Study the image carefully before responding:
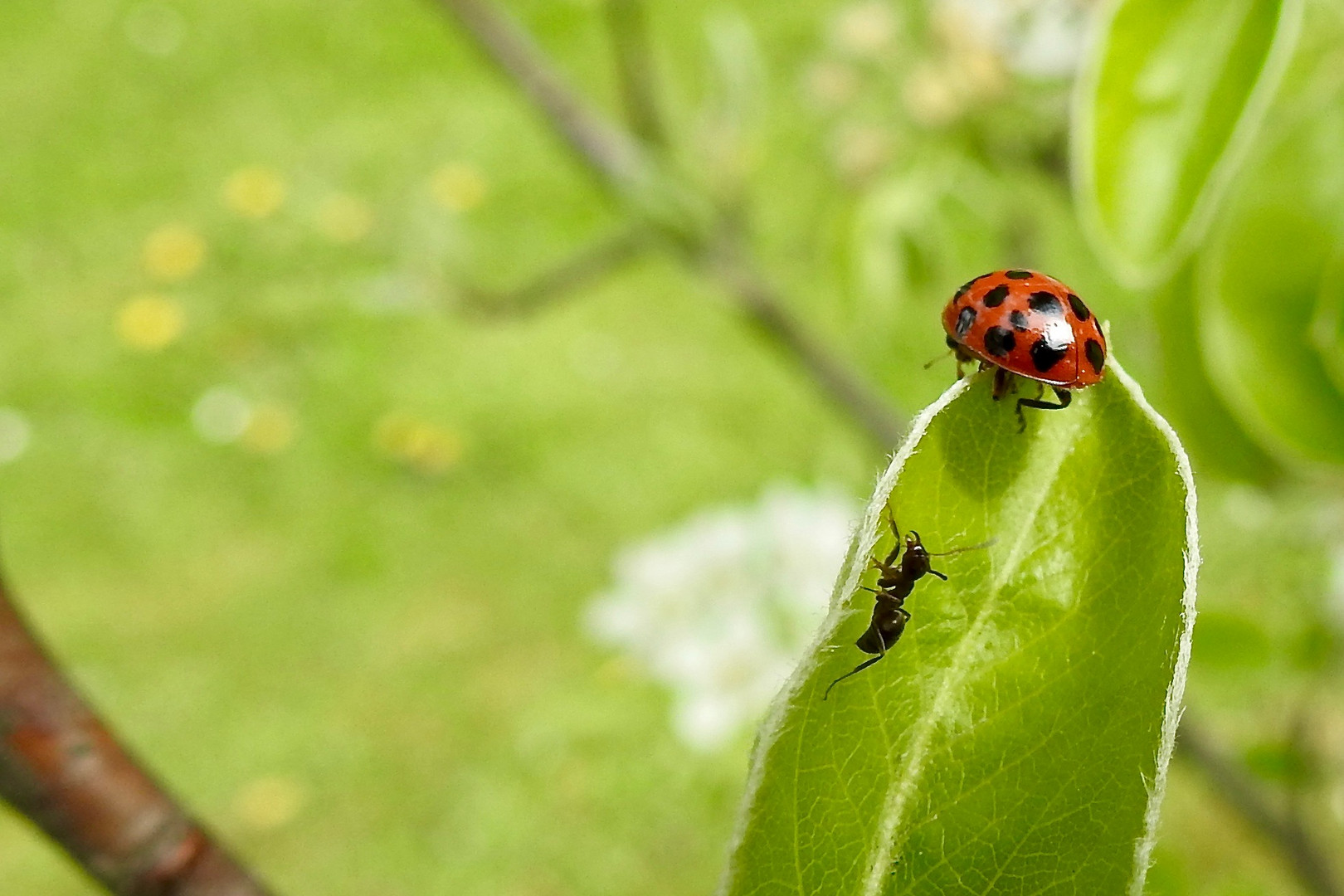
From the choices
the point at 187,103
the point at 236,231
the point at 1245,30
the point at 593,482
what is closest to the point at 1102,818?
the point at 1245,30

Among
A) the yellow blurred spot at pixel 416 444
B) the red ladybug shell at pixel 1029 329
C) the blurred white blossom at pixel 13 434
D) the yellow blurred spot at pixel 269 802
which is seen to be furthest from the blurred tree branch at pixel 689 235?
the blurred white blossom at pixel 13 434

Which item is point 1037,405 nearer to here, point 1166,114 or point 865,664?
point 865,664

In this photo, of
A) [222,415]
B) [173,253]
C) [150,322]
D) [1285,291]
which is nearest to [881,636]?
[1285,291]

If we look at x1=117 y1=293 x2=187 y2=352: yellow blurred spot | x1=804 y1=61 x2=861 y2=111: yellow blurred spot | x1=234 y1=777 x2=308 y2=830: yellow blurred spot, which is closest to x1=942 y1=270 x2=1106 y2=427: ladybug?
x1=804 y1=61 x2=861 y2=111: yellow blurred spot

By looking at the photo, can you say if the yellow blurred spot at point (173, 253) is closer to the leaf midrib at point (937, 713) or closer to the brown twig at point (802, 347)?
the brown twig at point (802, 347)

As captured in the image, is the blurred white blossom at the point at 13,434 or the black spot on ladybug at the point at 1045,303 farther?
the blurred white blossom at the point at 13,434

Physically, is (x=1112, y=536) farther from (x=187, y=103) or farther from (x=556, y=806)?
(x=187, y=103)
